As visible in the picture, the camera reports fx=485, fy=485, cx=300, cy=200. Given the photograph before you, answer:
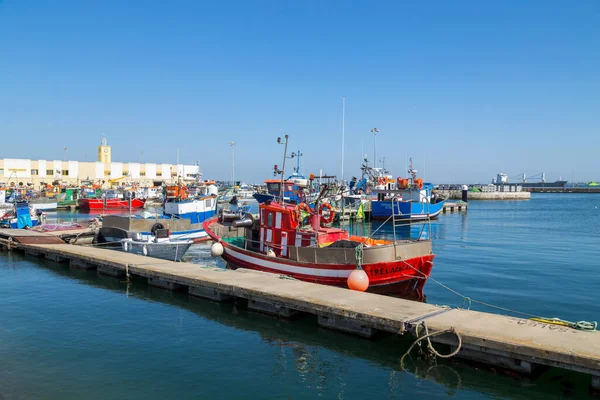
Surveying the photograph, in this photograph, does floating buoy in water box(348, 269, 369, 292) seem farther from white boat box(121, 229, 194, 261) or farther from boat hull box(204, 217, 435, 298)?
white boat box(121, 229, 194, 261)

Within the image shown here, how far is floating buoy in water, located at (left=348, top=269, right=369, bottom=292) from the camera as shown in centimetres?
1608

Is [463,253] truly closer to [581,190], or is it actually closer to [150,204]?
[150,204]

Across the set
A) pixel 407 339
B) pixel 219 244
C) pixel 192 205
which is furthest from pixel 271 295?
pixel 192 205

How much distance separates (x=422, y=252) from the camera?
1773cm

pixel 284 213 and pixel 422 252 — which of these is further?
pixel 284 213

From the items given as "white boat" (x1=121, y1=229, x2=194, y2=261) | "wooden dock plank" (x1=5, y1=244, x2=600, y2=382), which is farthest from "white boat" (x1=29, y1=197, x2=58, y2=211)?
"wooden dock plank" (x1=5, y1=244, x2=600, y2=382)

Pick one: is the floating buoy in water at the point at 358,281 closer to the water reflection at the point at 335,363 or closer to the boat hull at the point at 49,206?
the water reflection at the point at 335,363

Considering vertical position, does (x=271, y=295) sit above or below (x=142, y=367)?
above

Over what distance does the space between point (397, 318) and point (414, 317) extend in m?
0.48

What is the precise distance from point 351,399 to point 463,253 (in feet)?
76.1

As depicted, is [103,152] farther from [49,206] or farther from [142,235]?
[142,235]

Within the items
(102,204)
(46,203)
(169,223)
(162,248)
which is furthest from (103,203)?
(162,248)

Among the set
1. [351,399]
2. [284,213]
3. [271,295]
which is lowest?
[351,399]

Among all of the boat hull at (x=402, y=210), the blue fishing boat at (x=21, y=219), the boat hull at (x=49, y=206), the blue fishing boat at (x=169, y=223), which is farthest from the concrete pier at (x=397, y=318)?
the boat hull at (x=49, y=206)
